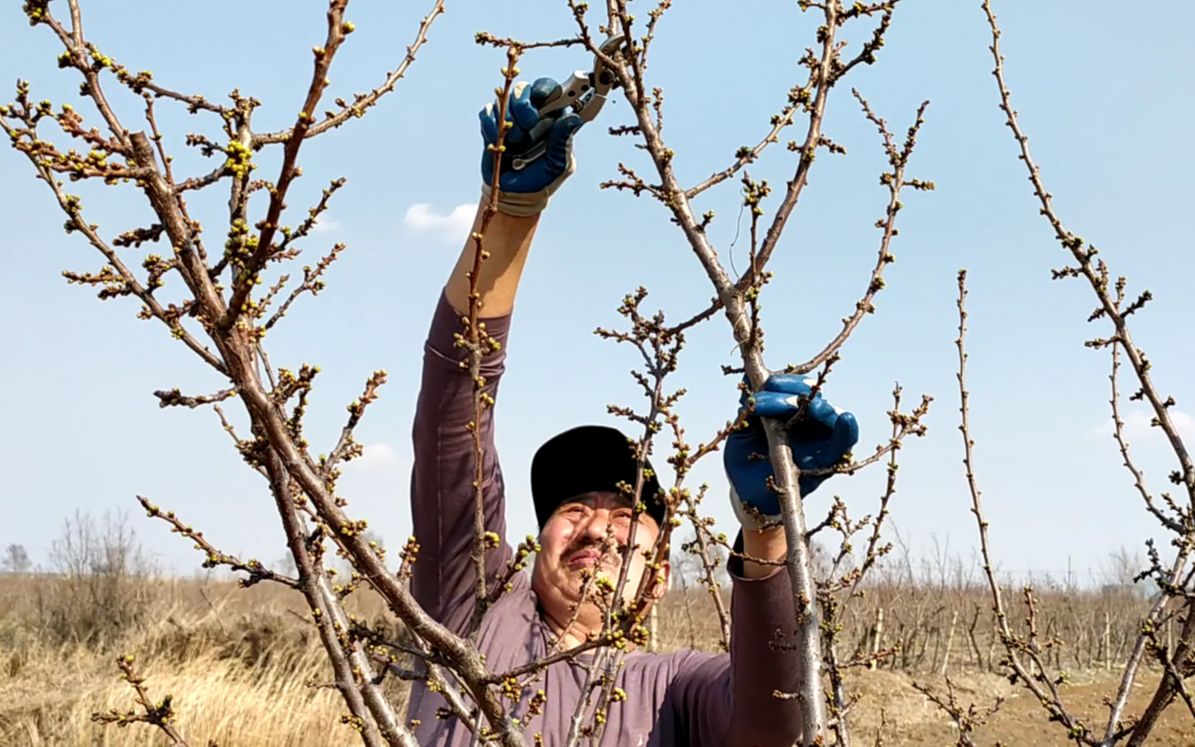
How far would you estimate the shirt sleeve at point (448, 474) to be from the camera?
2.28 metres

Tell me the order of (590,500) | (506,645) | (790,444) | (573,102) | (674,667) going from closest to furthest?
(790,444)
(573,102)
(506,645)
(674,667)
(590,500)

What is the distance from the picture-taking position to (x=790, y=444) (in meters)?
1.70

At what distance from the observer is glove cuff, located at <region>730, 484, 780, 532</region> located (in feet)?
5.80

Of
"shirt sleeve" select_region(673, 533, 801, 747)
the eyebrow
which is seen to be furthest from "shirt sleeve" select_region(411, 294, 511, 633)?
"shirt sleeve" select_region(673, 533, 801, 747)

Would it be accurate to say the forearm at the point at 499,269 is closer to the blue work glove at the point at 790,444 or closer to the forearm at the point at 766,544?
the blue work glove at the point at 790,444

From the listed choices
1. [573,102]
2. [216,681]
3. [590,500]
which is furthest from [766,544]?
[216,681]

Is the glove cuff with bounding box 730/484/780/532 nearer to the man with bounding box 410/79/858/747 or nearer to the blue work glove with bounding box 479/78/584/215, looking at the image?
the man with bounding box 410/79/858/747

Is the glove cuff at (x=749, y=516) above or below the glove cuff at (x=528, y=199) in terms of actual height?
below

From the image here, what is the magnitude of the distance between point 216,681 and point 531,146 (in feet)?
23.3

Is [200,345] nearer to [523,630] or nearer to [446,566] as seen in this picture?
[446,566]

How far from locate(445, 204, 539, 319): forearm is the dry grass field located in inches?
114

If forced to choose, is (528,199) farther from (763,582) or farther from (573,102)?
(763,582)

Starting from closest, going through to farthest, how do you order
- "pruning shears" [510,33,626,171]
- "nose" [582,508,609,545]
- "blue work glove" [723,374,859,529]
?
1. "blue work glove" [723,374,859,529]
2. "pruning shears" [510,33,626,171]
3. "nose" [582,508,609,545]

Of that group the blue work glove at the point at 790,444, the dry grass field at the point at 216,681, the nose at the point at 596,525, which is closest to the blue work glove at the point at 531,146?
the blue work glove at the point at 790,444
